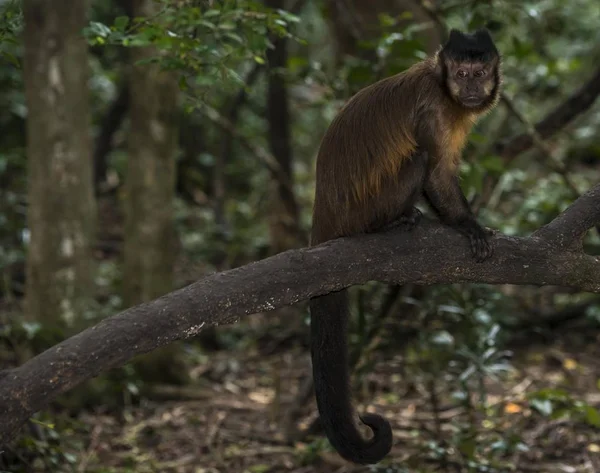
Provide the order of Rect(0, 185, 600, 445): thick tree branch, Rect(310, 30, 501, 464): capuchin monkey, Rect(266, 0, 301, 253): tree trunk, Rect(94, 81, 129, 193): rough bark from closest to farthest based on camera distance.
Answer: Rect(0, 185, 600, 445): thick tree branch
Rect(310, 30, 501, 464): capuchin monkey
Rect(266, 0, 301, 253): tree trunk
Rect(94, 81, 129, 193): rough bark

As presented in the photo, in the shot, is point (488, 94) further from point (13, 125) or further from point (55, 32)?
point (13, 125)

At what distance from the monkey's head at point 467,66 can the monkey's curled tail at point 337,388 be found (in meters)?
1.01

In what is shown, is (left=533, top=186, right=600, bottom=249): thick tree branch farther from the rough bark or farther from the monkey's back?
the rough bark

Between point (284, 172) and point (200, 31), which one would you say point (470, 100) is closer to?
point (200, 31)

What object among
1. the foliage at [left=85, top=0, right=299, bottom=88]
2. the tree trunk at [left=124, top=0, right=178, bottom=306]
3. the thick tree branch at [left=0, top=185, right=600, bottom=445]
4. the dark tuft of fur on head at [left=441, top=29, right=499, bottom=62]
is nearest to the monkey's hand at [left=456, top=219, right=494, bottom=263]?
the thick tree branch at [left=0, top=185, right=600, bottom=445]

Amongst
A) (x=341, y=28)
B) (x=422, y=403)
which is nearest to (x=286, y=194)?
(x=341, y=28)

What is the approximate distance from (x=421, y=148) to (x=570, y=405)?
2031 millimetres

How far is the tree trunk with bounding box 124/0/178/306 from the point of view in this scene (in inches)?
232

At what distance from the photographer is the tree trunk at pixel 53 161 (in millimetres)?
5586

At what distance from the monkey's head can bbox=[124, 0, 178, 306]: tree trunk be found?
8.61 feet

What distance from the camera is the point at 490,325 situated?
18.2 feet

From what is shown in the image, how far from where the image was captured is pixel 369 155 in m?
3.73

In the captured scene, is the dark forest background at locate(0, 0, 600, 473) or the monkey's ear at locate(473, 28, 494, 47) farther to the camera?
the dark forest background at locate(0, 0, 600, 473)

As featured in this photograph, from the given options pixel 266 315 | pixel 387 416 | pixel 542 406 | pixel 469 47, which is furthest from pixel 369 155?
pixel 266 315
